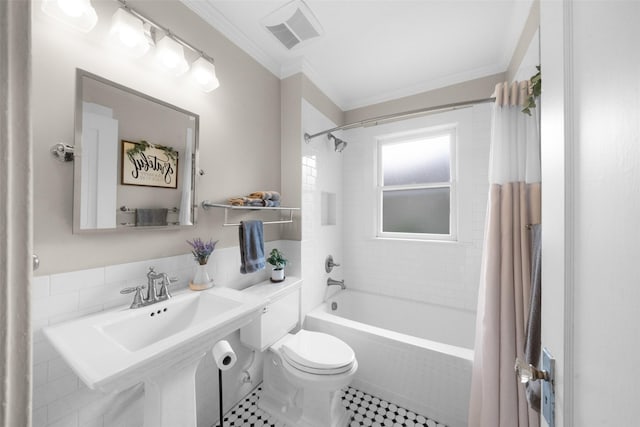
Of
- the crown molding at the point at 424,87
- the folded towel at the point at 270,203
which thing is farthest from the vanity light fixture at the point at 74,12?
the crown molding at the point at 424,87

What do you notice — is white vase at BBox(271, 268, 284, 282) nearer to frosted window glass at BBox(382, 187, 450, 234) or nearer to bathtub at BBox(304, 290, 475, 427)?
bathtub at BBox(304, 290, 475, 427)

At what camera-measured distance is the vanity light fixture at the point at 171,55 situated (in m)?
1.22

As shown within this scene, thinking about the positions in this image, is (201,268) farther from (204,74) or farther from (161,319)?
(204,74)

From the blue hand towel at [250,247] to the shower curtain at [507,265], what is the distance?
4.41ft

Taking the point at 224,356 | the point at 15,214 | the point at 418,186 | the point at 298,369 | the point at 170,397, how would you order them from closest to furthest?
the point at 15,214 → the point at 170,397 → the point at 224,356 → the point at 298,369 → the point at 418,186

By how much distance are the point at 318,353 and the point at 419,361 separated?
68 centimetres

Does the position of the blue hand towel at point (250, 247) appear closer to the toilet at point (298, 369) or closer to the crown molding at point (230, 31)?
the toilet at point (298, 369)

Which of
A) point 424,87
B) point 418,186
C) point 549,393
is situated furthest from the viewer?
point 418,186

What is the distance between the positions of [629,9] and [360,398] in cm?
215

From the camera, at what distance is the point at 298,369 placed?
4.54ft

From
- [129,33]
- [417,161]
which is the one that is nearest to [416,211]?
[417,161]

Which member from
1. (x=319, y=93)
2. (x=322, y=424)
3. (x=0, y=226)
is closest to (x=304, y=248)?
(x=322, y=424)

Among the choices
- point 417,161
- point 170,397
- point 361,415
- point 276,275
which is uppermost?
point 417,161

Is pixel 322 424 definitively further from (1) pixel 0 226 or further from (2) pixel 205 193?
(1) pixel 0 226
